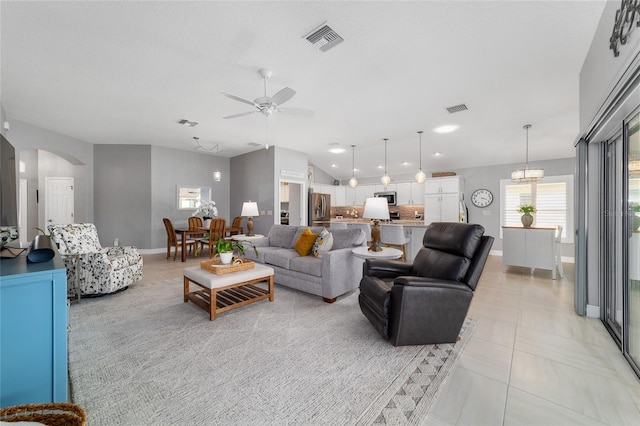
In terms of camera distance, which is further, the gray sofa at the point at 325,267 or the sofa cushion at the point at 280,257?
the sofa cushion at the point at 280,257

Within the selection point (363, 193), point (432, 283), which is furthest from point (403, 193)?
point (432, 283)

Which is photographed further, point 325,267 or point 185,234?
point 185,234

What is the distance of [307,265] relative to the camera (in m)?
3.41

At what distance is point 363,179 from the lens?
9156mm

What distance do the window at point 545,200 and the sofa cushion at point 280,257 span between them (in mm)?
5134

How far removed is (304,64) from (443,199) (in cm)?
528

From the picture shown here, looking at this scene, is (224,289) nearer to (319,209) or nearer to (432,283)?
(432,283)

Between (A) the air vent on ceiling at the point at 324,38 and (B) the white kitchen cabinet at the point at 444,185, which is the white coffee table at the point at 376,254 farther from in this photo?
(B) the white kitchen cabinet at the point at 444,185

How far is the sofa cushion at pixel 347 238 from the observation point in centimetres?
368

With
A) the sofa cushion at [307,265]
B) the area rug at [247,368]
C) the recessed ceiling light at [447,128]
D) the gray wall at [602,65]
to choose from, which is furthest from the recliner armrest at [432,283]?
the recessed ceiling light at [447,128]

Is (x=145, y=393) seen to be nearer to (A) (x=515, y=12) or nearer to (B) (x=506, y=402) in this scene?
(B) (x=506, y=402)

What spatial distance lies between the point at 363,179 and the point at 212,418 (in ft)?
27.2

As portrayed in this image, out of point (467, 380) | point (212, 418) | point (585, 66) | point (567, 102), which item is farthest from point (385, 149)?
point (212, 418)

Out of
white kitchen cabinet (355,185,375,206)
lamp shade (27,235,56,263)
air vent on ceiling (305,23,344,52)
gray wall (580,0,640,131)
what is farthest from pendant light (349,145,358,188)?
lamp shade (27,235,56,263)
